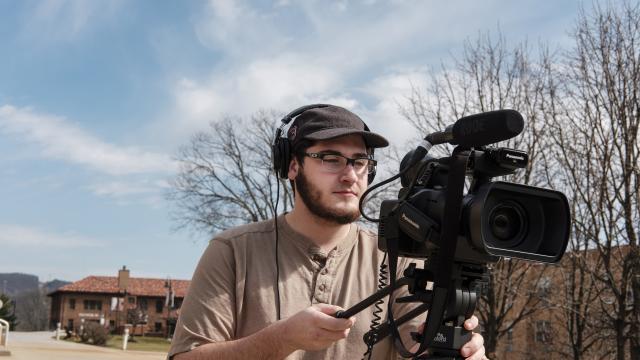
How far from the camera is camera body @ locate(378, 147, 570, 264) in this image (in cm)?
172

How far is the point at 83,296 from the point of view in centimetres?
7994

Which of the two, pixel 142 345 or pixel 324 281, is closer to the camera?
pixel 324 281

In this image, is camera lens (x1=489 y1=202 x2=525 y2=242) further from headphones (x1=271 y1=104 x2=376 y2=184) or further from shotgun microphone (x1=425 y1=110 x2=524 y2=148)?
headphones (x1=271 y1=104 x2=376 y2=184)

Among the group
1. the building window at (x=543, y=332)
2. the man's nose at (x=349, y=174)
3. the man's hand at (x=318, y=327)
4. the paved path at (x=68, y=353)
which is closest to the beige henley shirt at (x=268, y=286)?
the man's nose at (x=349, y=174)

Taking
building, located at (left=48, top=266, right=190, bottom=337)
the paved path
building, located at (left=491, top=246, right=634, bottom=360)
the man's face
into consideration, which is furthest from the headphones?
building, located at (left=48, top=266, right=190, bottom=337)

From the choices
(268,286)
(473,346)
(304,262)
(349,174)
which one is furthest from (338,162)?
(473,346)

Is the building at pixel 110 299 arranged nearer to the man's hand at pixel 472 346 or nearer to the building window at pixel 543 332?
the building window at pixel 543 332

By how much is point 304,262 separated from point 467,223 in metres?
0.91

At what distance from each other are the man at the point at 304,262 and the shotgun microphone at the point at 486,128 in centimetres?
69

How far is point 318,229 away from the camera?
2518 millimetres

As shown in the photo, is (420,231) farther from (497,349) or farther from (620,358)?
(497,349)

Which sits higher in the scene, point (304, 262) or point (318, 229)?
point (318, 229)

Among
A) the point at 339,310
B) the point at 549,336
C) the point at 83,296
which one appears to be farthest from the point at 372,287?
the point at 83,296

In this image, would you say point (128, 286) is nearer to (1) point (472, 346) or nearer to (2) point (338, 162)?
(2) point (338, 162)
